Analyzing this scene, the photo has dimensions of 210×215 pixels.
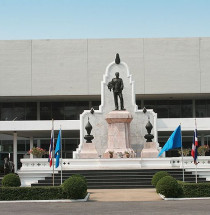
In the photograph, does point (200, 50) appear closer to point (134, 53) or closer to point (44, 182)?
point (134, 53)

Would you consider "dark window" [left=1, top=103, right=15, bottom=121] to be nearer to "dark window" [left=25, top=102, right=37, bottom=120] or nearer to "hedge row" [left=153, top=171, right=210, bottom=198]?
"dark window" [left=25, top=102, right=37, bottom=120]

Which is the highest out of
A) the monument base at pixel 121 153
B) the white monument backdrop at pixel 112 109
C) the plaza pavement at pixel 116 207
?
the white monument backdrop at pixel 112 109

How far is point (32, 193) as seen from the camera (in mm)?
23531

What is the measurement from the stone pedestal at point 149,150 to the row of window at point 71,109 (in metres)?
21.2

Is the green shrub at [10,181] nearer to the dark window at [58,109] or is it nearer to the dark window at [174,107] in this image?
the dark window at [58,109]

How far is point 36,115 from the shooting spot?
62.1 meters

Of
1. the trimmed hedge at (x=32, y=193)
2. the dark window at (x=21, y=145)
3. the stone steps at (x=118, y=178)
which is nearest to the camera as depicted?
the trimmed hedge at (x=32, y=193)

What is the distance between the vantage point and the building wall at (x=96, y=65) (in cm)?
5588

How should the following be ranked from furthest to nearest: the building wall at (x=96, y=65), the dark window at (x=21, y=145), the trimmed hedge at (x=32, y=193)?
the dark window at (x=21, y=145) → the building wall at (x=96, y=65) → the trimmed hedge at (x=32, y=193)

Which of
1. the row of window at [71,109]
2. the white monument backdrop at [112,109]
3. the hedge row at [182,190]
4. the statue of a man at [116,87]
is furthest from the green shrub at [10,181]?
the row of window at [71,109]

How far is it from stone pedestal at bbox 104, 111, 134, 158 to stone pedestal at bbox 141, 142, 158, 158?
1.22 meters

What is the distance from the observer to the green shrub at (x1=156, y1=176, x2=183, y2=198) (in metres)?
23.0

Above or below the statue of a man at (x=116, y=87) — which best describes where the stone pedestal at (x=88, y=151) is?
below

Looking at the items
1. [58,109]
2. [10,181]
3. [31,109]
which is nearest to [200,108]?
[58,109]
